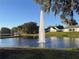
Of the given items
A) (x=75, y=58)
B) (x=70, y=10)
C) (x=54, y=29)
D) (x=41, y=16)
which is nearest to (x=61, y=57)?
(x=75, y=58)

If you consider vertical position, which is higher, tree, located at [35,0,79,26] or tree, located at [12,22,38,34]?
tree, located at [12,22,38,34]

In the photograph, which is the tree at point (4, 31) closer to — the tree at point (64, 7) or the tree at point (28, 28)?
the tree at point (28, 28)

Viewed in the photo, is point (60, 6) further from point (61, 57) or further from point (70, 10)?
point (61, 57)

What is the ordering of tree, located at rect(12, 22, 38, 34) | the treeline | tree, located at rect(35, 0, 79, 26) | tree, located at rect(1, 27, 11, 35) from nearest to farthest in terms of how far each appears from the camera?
tree, located at rect(35, 0, 79, 26)
tree, located at rect(1, 27, 11, 35)
the treeline
tree, located at rect(12, 22, 38, 34)

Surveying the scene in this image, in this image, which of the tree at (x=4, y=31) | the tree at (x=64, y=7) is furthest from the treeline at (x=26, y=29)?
the tree at (x=64, y=7)

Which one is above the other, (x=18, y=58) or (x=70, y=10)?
(x=70, y=10)

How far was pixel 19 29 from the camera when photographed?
110750 mm

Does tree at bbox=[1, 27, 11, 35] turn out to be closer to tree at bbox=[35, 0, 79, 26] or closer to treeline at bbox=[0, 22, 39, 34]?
treeline at bbox=[0, 22, 39, 34]

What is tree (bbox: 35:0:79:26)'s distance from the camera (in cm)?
1653

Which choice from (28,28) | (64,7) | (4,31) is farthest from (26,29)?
(64,7)

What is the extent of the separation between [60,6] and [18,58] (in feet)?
21.7

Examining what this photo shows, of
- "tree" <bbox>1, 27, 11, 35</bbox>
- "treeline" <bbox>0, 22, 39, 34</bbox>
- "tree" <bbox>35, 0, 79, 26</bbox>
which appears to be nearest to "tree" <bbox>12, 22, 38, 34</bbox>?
"treeline" <bbox>0, 22, 39, 34</bbox>

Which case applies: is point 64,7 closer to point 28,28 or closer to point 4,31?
point 4,31

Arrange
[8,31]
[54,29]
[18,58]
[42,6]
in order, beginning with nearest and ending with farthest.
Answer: [18,58] → [42,6] → [8,31] → [54,29]
